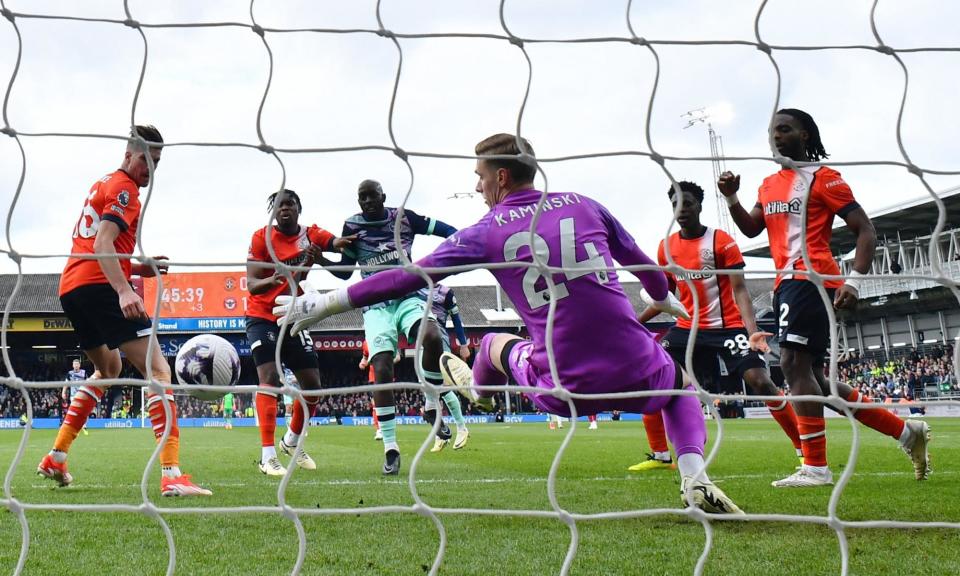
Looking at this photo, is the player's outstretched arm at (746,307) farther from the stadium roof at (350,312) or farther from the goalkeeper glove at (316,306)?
the stadium roof at (350,312)

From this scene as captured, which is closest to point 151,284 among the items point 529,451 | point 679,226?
point 529,451

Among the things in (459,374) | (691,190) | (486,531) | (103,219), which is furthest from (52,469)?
(691,190)

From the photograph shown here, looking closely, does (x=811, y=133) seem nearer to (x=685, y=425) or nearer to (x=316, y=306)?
(x=685, y=425)

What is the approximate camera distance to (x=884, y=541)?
9.60 ft

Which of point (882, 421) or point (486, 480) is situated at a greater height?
point (882, 421)

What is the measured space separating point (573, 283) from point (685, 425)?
69 cm

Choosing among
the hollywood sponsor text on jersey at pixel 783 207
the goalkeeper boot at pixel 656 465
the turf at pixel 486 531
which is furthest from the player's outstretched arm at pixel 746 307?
the goalkeeper boot at pixel 656 465


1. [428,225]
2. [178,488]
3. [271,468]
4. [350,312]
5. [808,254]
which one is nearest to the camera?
[178,488]

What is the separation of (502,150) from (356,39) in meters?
0.78

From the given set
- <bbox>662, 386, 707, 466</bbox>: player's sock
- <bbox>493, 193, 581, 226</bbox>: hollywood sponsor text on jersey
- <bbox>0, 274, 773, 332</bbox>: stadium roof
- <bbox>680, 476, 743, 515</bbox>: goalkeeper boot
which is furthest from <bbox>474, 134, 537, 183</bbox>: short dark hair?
<bbox>0, 274, 773, 332</bbox>: stadium roof

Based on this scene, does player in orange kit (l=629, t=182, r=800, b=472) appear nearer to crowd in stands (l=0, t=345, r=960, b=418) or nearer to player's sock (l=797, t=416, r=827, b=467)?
player's sock (l=797, t=416, r=827, b=467)

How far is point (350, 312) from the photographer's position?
1561 inches

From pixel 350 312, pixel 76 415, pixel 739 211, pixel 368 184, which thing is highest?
pixel 350 312

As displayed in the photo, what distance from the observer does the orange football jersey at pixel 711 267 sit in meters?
5.80
